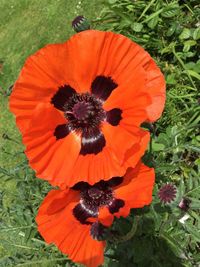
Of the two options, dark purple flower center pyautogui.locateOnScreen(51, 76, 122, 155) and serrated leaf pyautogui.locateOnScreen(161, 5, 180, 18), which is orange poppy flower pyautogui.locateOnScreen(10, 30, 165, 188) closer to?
dark purple flower center pyautogui.locateOnScreen(51, 76, 122, 155)

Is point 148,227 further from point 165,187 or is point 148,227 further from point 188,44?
point 188,44

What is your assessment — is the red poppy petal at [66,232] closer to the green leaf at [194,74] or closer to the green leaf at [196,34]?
the green leaf at [194,74]

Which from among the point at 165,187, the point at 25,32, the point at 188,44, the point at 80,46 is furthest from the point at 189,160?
the point at 25,32

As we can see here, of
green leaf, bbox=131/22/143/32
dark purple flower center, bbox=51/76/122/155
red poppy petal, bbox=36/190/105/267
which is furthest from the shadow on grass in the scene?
green leaf, bbox=131/22/143/32

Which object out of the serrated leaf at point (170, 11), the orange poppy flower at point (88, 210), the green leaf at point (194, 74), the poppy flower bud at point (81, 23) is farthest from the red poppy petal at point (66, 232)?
the serrated leaf at point (170, 11)

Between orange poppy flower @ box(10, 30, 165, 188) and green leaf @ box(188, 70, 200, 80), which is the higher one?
orange poppy flower @ box(10, 30, 165, 188)

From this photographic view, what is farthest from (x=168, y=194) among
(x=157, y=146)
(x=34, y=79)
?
(x=157, y=146)
